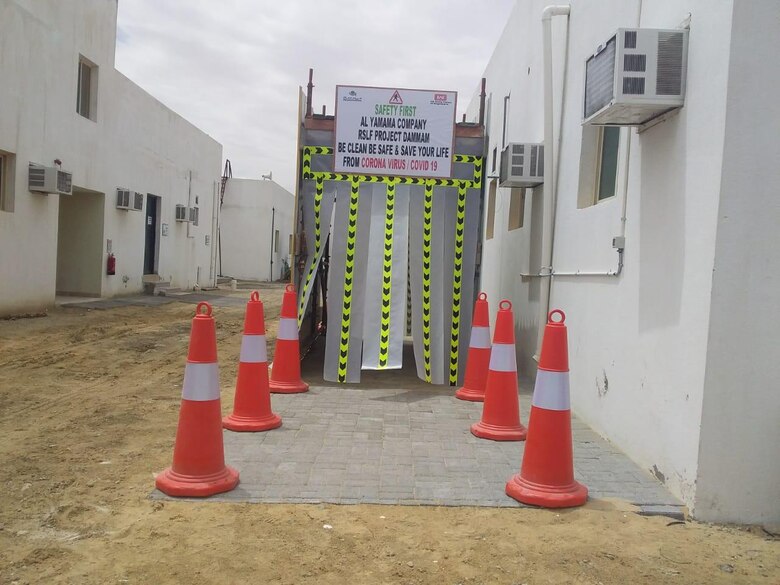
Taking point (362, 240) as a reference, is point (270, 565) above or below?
below

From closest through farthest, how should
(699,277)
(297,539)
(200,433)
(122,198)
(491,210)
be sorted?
(297,539)
(699,277)
(200,433)
(491,210)
(122,198)

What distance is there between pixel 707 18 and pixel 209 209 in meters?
21.6

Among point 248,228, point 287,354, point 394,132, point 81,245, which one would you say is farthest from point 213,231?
point 287,354

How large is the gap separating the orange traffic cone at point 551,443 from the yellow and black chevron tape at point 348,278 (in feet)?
11.4

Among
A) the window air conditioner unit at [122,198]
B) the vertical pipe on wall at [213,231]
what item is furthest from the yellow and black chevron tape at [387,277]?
the vertical pipe on wall at [213,231]

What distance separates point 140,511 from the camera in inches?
136

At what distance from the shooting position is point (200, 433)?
3779 millimetres

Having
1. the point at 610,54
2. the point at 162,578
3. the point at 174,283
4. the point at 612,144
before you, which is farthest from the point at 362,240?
the point at 174,283

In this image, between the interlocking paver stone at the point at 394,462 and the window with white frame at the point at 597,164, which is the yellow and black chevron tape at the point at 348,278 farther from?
the window with white frame at the point at 597,164

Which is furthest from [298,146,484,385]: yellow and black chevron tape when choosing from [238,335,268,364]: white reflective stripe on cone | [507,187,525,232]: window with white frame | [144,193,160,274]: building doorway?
[144,193,160,274]: building doorway

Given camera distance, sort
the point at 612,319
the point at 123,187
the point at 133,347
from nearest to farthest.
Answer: the point at 612,319 < the point at 133,347 < the point at 123,187

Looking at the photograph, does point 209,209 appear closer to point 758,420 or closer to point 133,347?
point 133,347

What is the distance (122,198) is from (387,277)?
10.6m

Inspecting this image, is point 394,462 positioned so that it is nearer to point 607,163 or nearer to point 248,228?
point 607,163
